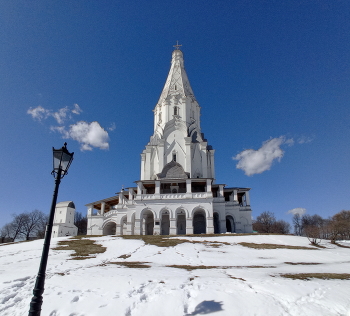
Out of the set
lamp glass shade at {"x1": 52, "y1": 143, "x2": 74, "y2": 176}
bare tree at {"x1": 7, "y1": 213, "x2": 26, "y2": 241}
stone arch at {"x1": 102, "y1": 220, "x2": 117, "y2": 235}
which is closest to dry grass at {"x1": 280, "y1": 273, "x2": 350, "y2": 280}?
lamp glass shade at {"x1": 52, "y1": 143, "x2": 74, "y2": 176}

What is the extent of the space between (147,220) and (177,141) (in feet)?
43.6

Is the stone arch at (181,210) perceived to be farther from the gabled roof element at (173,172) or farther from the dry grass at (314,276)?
the dry grass at (314,276)

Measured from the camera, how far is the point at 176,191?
3306 centimetres

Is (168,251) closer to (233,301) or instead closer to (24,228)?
(233,301)

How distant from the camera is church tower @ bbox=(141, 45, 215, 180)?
37594 millimetres

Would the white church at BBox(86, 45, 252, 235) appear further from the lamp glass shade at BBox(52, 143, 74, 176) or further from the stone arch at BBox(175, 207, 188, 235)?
the lamp glass shade at BBox(52, 143, 74, 176)

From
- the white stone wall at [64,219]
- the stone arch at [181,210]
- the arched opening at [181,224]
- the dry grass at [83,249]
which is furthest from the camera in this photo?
the white stone wall at [64,219]

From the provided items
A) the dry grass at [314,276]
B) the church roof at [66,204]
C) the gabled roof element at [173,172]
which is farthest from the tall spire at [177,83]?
the dry grass at [314,276]

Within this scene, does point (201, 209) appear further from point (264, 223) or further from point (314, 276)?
point (264, 223)

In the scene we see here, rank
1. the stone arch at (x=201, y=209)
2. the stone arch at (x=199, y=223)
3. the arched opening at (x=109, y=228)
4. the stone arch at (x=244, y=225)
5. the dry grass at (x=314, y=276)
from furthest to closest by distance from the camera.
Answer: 1. the arched opening at (x=109, y=228)
2. the stone arch at (x=244, y=225)
3. the stone arch at (x=199, y=223)
4. the stone arch at (x=201, y=209)
5. the dry grass at (x=314, y=276)

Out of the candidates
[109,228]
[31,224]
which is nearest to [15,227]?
[31,224]

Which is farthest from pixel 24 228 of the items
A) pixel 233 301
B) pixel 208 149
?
pixel 233 301

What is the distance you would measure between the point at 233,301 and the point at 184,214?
25058 millimetres

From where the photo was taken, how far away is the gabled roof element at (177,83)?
42250mm
